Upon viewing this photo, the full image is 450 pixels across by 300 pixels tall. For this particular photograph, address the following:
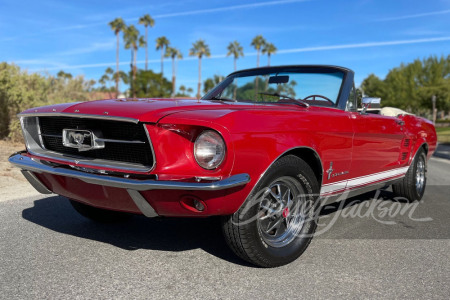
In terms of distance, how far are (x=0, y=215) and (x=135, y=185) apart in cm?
253

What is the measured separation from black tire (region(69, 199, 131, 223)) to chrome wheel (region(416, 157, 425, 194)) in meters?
3.82

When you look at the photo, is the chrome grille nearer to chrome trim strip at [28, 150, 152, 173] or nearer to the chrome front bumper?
chrome trim strip at [28, 150, 152, 173]

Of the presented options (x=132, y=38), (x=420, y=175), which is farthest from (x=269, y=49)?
(x=420, y=175)

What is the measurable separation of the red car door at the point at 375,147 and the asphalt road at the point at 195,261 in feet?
1.76

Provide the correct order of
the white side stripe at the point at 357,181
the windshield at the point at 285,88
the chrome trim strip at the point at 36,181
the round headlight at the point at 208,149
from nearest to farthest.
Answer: the round headlight at the point at 208,149 < the chrome trim strip at the point at 36,181 < the white side stripe at the point at 357,181 < the windshield at the point at 285,88

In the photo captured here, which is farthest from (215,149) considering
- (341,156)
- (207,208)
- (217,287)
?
(341,156)

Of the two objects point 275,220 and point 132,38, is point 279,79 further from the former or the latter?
point 132,38

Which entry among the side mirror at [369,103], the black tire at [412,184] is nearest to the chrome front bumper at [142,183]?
the side mirror at [369,103]

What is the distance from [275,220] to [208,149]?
2.96ft

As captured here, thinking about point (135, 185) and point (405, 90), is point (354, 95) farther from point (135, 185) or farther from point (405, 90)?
point (405, 90)

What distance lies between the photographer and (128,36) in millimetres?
52375

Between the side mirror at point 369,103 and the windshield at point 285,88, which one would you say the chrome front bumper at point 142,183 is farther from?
the side mirror at point 369,103

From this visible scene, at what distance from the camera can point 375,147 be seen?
3996mm

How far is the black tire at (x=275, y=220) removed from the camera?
262cm
